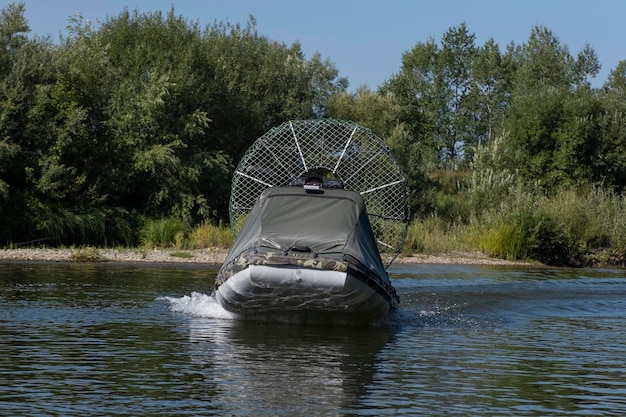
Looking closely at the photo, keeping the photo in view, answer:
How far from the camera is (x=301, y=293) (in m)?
16.0

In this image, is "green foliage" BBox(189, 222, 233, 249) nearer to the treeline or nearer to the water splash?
the treeline

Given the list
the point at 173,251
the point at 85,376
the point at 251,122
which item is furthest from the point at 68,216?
the point at 85,376

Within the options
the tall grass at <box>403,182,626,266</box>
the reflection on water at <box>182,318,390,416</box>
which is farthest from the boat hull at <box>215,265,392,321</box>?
the tall grass at <box>403,182,626,266</box>

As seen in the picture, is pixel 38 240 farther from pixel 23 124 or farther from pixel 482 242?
pixel 482 242

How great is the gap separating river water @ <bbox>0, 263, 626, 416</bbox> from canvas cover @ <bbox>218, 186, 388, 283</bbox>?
127cm

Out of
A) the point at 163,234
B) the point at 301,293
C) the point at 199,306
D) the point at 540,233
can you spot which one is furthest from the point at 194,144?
the point at 301,293

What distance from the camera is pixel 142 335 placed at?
51.4ft

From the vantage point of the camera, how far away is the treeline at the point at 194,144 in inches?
1401

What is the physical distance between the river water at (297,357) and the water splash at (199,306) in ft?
0.17

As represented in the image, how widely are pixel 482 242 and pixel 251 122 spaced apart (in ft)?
43.1

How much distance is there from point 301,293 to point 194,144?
2702 cm

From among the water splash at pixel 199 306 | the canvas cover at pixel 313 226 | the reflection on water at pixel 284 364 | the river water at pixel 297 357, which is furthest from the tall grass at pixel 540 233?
the reflection on water at pixel 284 364

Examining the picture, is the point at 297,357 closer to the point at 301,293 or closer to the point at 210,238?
the point at 301,293

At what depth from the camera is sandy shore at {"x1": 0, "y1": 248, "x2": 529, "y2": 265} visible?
3105 cm
